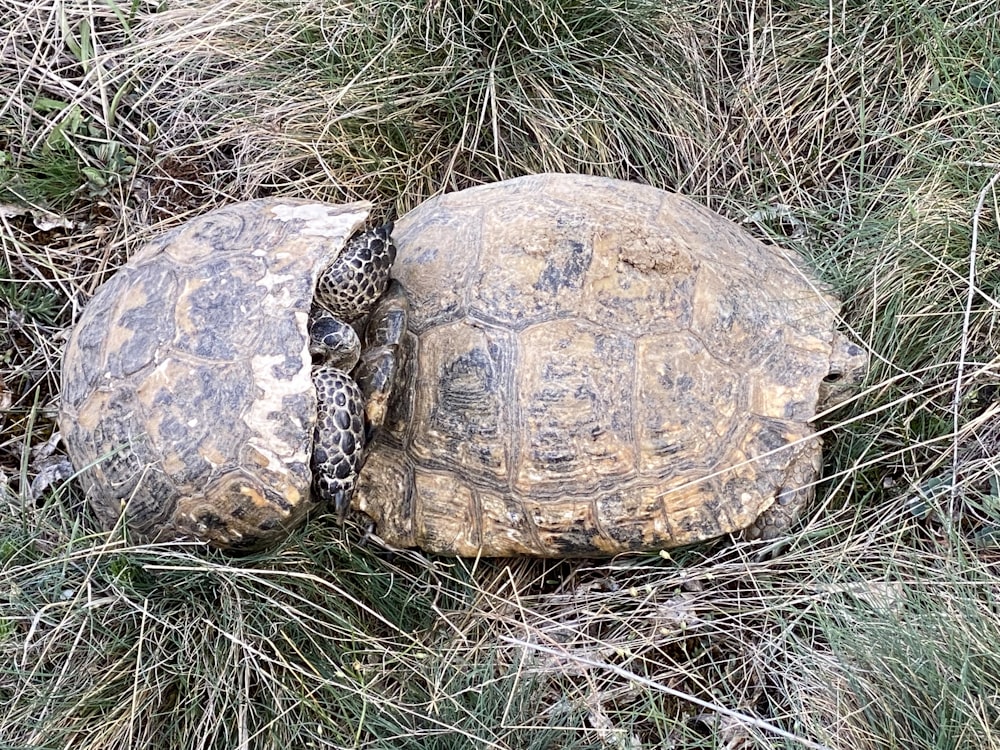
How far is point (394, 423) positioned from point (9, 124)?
2.28 meters

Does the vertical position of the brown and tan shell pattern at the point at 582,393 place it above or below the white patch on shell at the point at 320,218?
below

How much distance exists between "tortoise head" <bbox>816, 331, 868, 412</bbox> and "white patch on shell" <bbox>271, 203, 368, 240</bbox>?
5.69ft

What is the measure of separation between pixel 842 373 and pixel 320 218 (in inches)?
75.3

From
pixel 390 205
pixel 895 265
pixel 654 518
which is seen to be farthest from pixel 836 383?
pixel 390 205

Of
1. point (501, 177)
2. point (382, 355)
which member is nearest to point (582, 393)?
point (382, 355)

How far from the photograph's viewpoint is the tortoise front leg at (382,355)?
9.09 ft

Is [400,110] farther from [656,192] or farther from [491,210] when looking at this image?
[656,192]

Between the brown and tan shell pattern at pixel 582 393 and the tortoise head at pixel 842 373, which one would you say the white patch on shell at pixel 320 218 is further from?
the tortoise head at pixel 842 373

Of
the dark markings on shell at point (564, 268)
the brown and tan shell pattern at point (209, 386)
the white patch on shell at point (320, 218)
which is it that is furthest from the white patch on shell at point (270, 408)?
the dark markings on shell at point (564, 268)

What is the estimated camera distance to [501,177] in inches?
148

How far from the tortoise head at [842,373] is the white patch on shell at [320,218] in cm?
174

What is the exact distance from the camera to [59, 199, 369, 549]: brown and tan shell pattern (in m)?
2.51

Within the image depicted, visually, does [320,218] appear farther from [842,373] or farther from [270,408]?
[842,373]

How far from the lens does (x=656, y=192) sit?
334 cm
